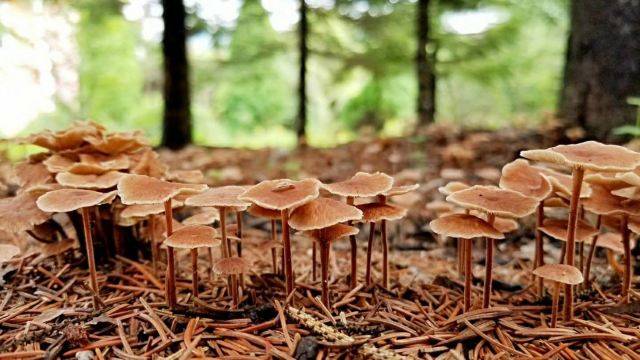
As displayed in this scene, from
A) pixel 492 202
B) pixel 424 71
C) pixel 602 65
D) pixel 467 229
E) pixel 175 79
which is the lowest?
pixel 467 229

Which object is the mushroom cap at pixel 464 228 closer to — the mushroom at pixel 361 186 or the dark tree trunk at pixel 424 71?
the mushroom at pixel 361 186

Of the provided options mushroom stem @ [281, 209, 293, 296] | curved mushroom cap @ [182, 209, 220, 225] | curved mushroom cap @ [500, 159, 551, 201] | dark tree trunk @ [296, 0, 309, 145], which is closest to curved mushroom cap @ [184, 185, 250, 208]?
mushroom stem @ [281, 209, 293, 296]

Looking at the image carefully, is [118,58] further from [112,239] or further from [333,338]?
[333,338]

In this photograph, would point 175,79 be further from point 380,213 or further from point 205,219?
point 380,213

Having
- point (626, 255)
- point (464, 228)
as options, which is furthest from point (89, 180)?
point (626, 255)

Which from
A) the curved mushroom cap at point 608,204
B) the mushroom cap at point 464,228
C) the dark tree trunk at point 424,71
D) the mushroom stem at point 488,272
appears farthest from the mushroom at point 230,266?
the dark tree trunk at point 424,71
